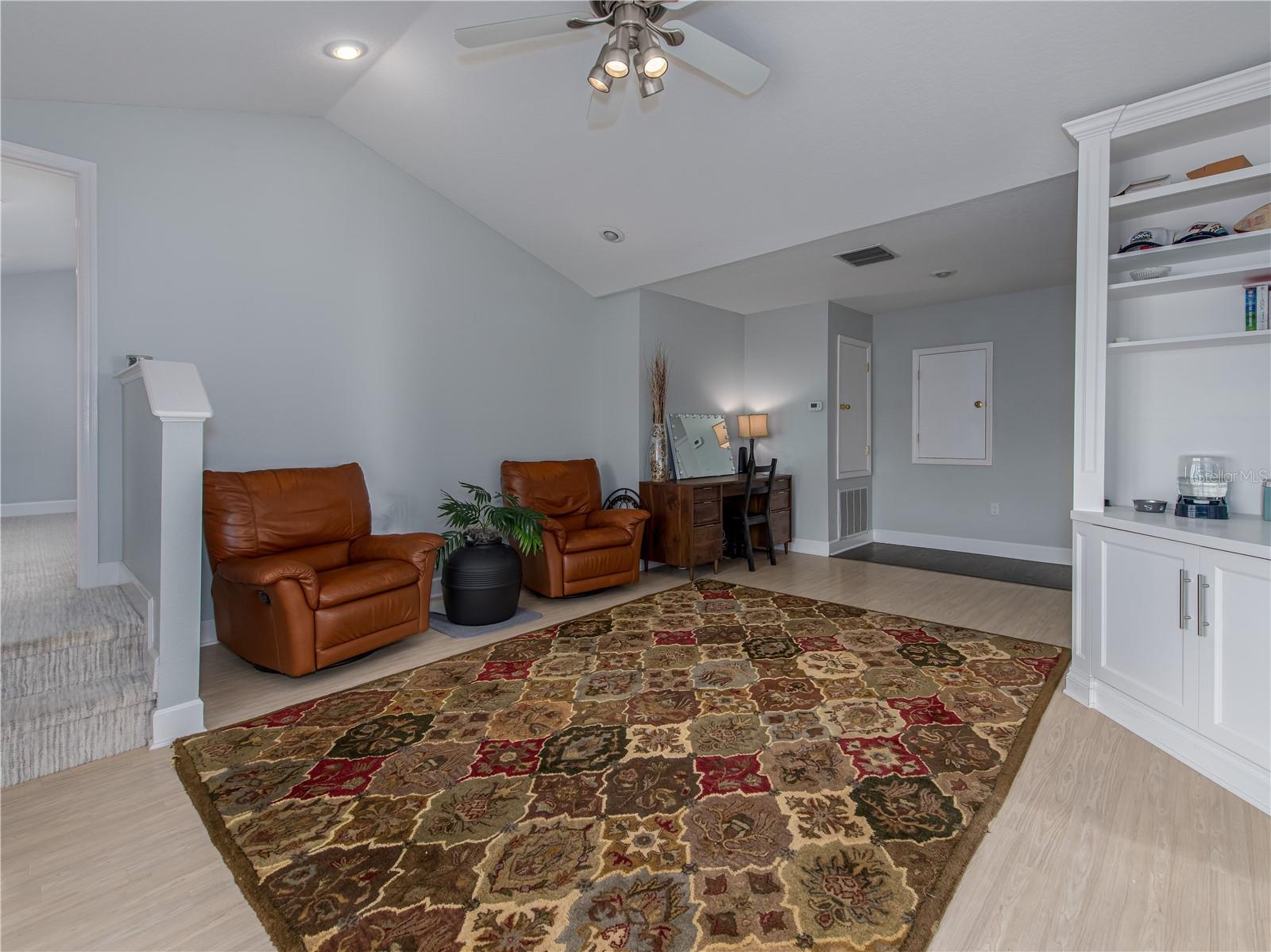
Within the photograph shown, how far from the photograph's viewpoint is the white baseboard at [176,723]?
2402 mm

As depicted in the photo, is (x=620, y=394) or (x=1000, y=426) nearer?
(x=620, y=394)

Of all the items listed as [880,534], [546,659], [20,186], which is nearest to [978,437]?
[880,534]

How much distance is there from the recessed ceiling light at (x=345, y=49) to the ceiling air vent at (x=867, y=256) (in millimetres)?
3212

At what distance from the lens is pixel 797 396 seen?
20.3 ft

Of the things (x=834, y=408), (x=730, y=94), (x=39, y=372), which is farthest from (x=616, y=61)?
(x=39, y=372)

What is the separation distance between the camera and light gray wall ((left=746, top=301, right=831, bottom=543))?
19.7 feet

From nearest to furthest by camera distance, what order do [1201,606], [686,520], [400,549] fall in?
[1201,606], [400,549], [686,520]

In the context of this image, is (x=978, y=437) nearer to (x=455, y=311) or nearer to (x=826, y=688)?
(x=826, y=688)

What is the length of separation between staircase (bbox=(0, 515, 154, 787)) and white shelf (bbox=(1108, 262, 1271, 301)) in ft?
14.6

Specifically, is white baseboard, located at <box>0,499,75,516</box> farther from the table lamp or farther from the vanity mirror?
the table lamp

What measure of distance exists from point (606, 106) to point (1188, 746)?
349cm

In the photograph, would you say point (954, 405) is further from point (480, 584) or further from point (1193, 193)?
point (480, 584)

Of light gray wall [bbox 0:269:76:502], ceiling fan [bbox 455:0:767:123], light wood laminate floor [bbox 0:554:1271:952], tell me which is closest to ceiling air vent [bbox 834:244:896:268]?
ceiling fan [bbox 455:0:767:123]

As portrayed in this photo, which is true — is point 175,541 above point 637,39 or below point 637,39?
below
